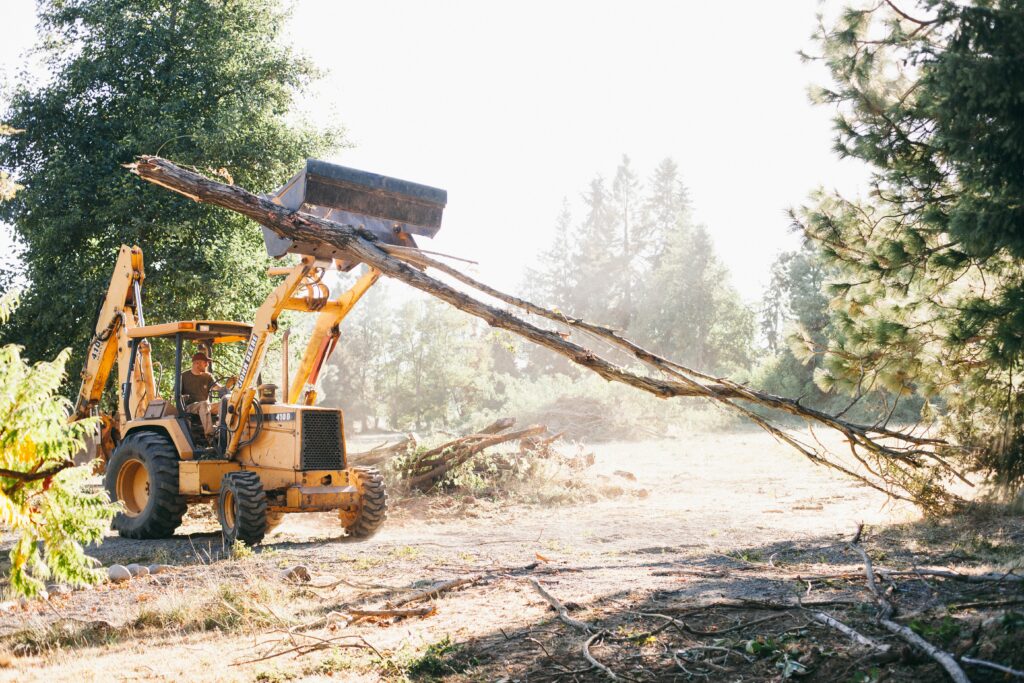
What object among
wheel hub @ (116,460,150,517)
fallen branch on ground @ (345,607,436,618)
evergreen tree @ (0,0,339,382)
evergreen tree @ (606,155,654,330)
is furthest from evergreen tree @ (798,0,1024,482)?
evergreen tree @ (606,155,654,330)

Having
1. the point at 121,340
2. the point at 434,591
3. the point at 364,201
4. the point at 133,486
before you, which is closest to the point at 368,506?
the point at 133,486

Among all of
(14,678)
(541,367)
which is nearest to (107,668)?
(14,678)

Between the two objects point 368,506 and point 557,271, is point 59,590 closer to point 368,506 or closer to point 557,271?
point 368,506

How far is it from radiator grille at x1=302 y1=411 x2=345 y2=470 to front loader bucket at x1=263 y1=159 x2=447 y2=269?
131 inches

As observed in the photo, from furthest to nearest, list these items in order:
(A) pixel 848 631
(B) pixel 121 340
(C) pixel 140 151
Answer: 1. (C) pixel 140 151
2. (B) pixel 121 340
3. (A) pixel 848 631

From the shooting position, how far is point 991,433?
9180 mm

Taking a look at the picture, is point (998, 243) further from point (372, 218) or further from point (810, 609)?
point (372, 218)

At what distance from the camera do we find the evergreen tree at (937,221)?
6727 millimetres

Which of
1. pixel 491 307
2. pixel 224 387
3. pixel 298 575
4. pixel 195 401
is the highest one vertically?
pixel 491 307

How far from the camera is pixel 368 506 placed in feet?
36.2

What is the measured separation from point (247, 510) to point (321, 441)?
4.20 ft

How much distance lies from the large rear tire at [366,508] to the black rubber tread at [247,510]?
4.10 feet

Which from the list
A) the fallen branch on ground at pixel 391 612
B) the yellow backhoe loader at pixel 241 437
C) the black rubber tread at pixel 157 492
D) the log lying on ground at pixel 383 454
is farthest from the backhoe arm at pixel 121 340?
the fallen branch on ground at pixel 391 612

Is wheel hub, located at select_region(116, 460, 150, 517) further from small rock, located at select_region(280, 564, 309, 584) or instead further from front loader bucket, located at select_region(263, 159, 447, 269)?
front loader bucket, located at select_region(263, 159, 447, 269)
